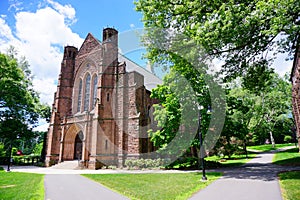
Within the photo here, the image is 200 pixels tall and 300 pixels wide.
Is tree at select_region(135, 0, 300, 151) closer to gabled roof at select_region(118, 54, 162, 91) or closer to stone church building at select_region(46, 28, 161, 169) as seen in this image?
stone church building at select_region(46, 28, 161, 169)

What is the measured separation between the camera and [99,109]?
21.8m

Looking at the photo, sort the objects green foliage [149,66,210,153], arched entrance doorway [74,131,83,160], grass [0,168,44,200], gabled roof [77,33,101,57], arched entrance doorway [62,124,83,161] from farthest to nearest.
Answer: gabled roof [77,33,101,57], arched entrance doorway [74,131,83,160], arched entrance doorway [62,124,83,161], green foliage [149,66,210,153], grass [0,168,44,200]

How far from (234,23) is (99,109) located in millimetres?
16181

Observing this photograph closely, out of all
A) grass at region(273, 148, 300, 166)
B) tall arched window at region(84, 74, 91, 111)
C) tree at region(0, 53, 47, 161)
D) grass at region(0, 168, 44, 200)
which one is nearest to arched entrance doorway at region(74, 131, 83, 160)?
tall arched window at region(84, 74, 91, 111)

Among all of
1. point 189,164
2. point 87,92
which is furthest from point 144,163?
point 87,92

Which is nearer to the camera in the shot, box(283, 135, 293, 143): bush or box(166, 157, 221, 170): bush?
box(166, 157, 221, 170): bush

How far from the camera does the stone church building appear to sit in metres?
20.9

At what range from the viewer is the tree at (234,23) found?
8.71 metres

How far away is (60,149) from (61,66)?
38.1ft

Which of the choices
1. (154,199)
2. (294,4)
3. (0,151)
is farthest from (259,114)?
(0,151)

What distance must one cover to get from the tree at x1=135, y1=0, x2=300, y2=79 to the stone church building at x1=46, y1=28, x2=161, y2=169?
33.2 feet

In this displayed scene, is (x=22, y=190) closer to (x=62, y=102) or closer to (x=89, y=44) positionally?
(x=62, y=102)

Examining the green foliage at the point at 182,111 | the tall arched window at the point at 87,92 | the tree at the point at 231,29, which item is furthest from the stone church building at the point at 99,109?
the tree at the point at 231,29

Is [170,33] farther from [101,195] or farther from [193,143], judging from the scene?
[101,195]
